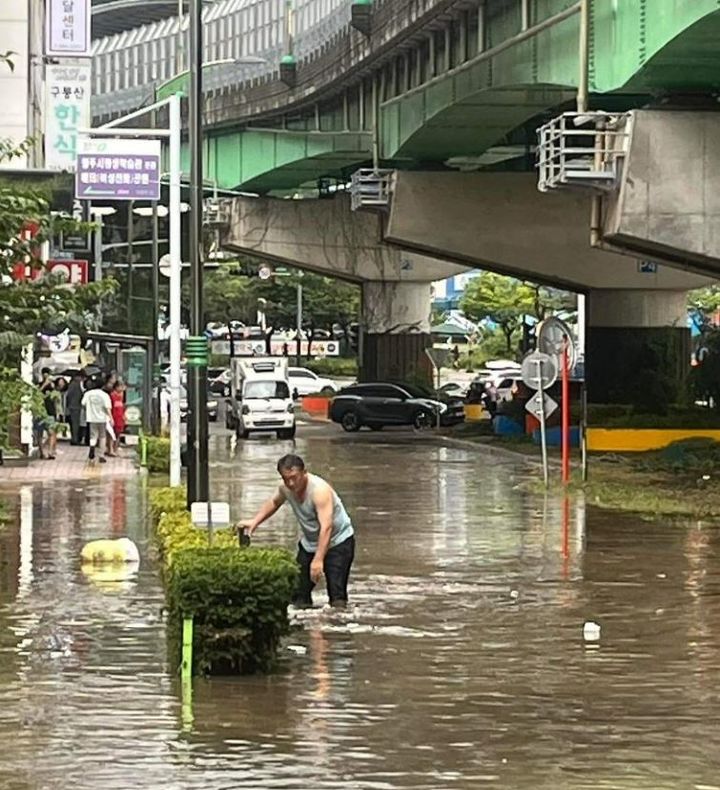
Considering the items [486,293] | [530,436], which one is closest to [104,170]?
[530,436]

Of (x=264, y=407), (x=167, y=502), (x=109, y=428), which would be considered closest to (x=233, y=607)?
(x=167, y=502)

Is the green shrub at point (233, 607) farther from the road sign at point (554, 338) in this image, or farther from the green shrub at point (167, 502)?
the road sign at point (554, 338)

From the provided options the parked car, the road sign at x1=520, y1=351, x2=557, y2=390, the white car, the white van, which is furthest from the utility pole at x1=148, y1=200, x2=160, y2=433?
the white car

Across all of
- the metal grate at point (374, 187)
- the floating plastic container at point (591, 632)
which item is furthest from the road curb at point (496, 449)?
the floating plastic container at point (591, 632)

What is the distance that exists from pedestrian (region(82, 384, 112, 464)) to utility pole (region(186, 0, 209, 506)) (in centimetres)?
1722

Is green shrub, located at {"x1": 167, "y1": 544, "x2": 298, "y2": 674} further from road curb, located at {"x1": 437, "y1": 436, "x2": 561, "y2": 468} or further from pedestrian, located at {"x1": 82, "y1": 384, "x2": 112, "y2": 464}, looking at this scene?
pedestrian, located at {"x1": 82, "y1": 384, "x2": 112, "y2": 464}

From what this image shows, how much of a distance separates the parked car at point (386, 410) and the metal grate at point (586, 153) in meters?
30.3

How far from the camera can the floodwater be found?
10.3m

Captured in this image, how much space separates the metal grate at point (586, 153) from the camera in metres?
28.2

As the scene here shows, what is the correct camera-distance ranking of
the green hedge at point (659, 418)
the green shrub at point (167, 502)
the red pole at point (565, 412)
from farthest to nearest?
the green hedge at point (659, 418) < the red pole at point (565, 412) < the green shrub at point (167, 502)

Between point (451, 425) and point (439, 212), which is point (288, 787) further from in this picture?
point (451, 425)

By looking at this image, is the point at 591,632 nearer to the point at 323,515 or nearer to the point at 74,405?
the point at 323,515

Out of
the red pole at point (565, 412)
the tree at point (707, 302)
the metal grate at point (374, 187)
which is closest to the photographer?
the red pole at point (565, 412)

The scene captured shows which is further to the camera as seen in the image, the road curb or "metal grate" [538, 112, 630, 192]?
the road curb
